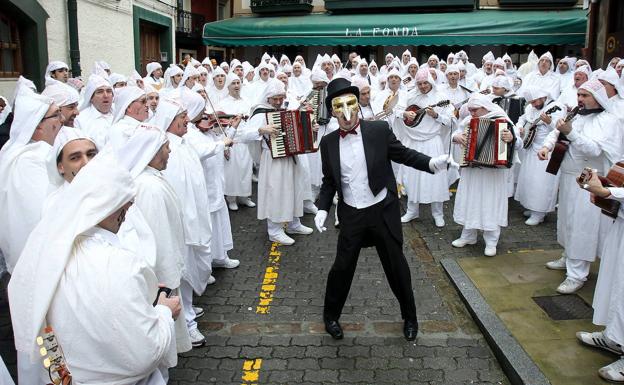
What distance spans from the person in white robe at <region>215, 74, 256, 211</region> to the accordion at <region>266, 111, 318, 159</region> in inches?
77.6

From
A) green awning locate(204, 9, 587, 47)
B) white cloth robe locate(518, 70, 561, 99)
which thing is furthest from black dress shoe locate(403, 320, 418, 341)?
green awning locate(204, 9, 587, 47)

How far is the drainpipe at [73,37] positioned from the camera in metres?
12.4

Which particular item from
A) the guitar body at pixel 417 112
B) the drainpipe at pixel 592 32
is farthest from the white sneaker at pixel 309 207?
the drainpipe at pixel 592 32

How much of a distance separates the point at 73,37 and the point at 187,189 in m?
9.60

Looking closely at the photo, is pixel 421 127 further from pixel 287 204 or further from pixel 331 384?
pixel 331 384

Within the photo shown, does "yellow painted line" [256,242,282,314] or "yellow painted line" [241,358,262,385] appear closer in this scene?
"yellow painted line" [241,358,262,385]

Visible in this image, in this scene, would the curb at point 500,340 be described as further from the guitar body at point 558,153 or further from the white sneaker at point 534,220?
the white sneaker at point 534,220

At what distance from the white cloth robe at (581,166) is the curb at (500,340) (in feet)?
3.80

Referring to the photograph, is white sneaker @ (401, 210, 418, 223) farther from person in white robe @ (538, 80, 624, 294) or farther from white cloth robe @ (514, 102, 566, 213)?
person in white robe @ (538, 80, 624, 294)

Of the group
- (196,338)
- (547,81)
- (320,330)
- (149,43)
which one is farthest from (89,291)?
(149,43)

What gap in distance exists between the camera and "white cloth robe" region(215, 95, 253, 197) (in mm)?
9305

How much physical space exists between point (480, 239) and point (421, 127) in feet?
6.62

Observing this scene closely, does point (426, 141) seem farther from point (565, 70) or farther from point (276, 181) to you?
point (565, 70)

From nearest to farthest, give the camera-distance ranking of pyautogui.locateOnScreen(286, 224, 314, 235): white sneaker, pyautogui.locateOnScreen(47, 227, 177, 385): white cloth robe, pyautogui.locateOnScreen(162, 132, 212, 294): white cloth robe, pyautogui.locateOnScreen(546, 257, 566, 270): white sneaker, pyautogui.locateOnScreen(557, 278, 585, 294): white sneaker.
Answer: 1. pyautogui.locateOnScreen(47, 227, 177, 385): white cloth robe
2. pyautogui.locateOnScreen(162, 132, 212, 294): white cloth robe
3. pyautogui.locateOnScreen(557, 278, 585, 294): white sneaker
4. pyautogui.locateOnScreen(546, 257, 566, 270): white sneaker
5. pyautogui.locateOnScreen(286, 224, 314, 235): white sneaker
